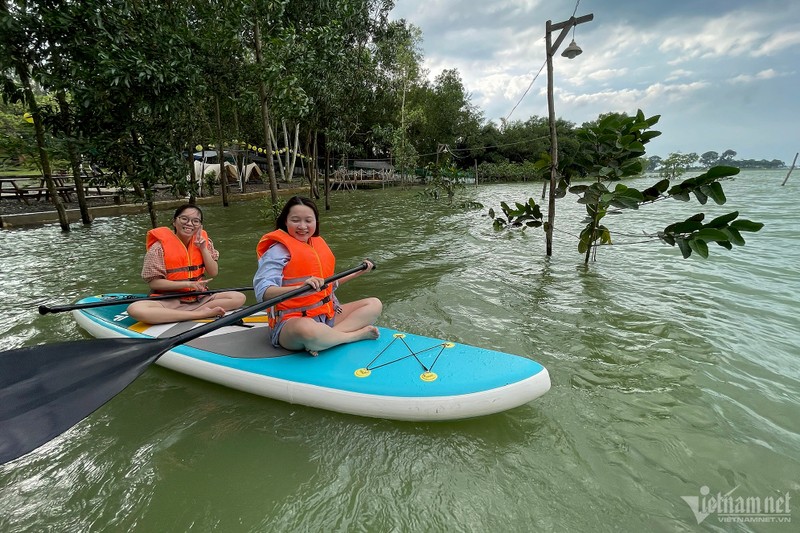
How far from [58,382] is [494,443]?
2331 millimetres

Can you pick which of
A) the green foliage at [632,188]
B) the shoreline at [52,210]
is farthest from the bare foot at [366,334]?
the shoreline at [52,210]

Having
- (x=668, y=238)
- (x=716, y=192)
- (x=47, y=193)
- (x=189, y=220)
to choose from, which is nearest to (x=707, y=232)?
(x=668, y=238)

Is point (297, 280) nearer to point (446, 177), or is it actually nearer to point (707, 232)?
point (707, 232)

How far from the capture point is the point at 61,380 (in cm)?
193

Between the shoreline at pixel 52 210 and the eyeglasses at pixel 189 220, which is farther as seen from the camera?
the shoreline at pixel 52 210

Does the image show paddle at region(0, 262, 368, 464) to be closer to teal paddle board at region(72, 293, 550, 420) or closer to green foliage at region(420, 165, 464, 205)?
teal paddle board at region(72, 293, 550, 420)

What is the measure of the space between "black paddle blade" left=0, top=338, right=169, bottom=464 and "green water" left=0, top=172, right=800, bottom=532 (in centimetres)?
51

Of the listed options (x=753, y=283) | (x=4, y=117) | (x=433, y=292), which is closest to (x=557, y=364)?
(x=433, y=292)

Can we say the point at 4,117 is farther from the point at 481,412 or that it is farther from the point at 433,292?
the point at 481,412

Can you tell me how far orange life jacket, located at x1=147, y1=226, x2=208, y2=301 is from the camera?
134 inches

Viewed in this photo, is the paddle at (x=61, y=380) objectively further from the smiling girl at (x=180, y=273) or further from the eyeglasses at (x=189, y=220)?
the eyeglasses at (x=189, y=220)

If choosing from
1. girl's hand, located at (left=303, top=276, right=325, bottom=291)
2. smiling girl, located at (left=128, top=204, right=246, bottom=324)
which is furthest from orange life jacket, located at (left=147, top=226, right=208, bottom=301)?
girl's hand, located at (left=303, top=276, right=325, bottom=291)

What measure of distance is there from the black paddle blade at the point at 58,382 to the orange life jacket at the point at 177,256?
133 cm

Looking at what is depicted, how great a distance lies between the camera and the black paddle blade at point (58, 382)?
163 cm
